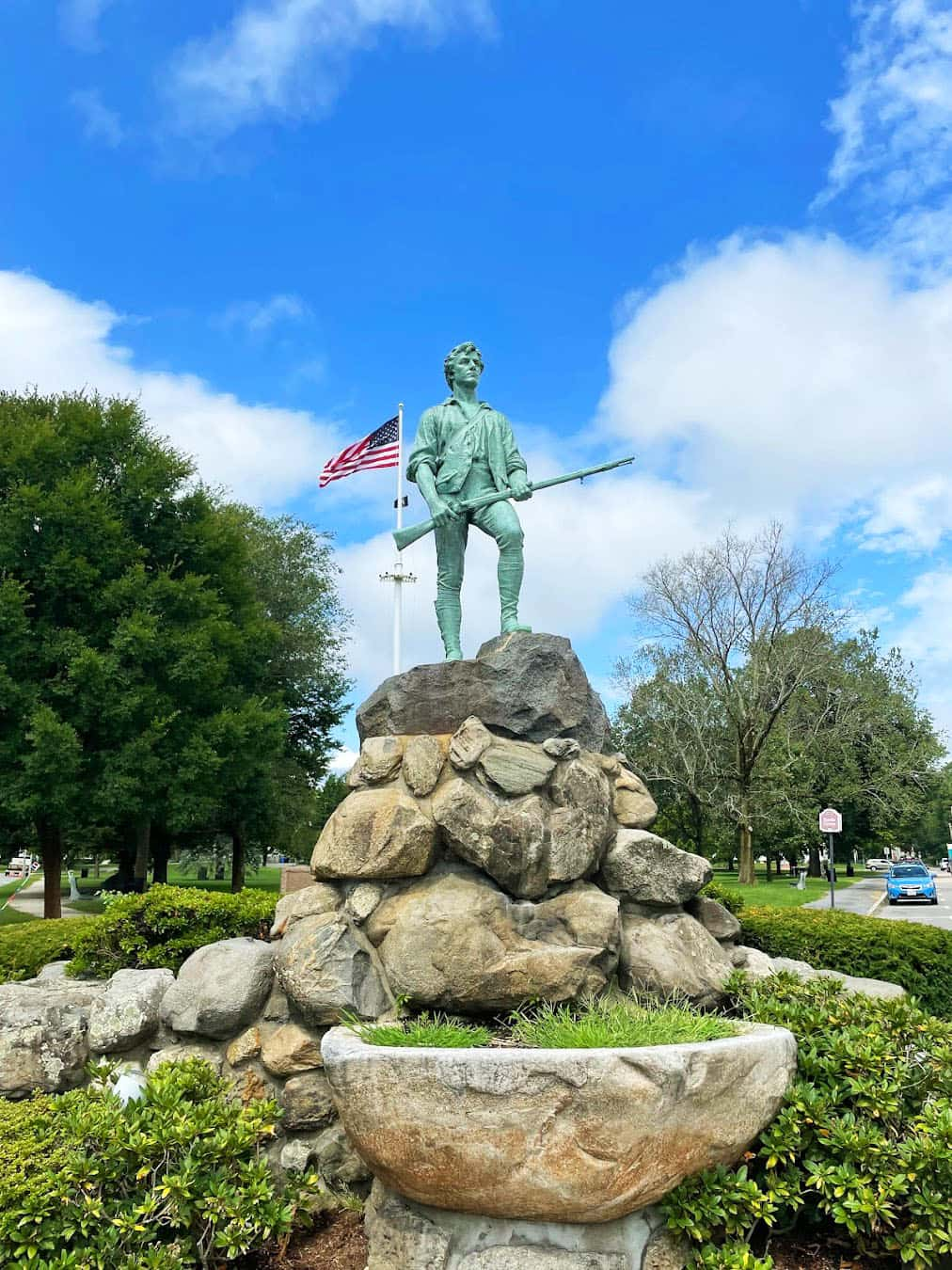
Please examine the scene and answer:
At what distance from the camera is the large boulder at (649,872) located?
596 cm

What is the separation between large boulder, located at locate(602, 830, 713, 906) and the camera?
5.96m

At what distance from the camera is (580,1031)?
13.9 feet

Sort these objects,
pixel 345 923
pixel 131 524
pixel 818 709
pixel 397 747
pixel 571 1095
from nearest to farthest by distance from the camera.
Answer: pixel 571 1095 < pixel 345 923 < pixel 397 747 < pixel 131 524 < pixel 818 709

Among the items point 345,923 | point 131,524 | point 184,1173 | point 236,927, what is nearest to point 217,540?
point 131,524

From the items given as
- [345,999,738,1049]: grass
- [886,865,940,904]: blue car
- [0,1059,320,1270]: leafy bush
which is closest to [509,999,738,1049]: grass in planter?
[345,999,738,1049]: grass

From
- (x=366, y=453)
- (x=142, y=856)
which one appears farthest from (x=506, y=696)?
(x=142, y=856)

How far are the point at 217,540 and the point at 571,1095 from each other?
63.7 feet

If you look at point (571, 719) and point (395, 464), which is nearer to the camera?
point (571, 719)

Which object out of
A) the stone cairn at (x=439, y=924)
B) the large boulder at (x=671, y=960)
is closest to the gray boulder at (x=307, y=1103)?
the stone cairn at (x=439, y=924)

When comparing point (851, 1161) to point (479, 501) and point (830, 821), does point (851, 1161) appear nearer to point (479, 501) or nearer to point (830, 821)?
point (479, 501)

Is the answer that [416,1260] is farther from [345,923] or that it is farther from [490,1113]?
[345,923]

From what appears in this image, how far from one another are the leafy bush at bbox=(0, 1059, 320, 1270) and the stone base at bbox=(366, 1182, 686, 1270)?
0.56m

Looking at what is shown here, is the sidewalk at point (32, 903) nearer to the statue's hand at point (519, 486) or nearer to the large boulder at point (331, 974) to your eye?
the statue's hand at point (519, 486)

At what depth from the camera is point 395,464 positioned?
18.2m
